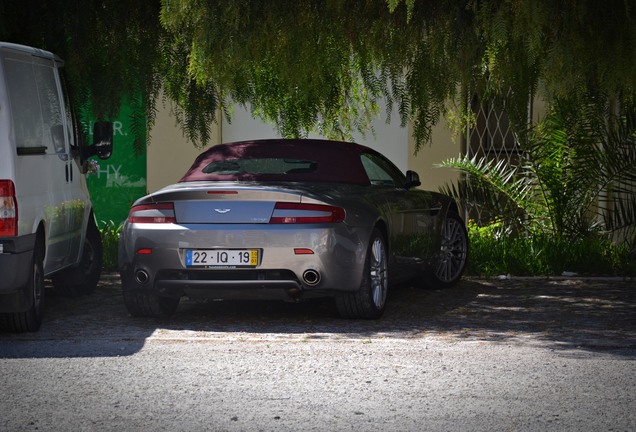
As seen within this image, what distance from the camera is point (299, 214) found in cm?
→ 906

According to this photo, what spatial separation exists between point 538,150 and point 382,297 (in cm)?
571

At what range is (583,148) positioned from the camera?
1424cm

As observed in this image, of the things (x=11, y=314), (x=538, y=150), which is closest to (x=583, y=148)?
(x=538, y=150)

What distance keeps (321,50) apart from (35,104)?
2551 mm

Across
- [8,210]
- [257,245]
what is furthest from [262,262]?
[8,210]

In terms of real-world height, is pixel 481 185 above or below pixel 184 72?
below

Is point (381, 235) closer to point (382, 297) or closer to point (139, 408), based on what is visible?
point (382, 297)

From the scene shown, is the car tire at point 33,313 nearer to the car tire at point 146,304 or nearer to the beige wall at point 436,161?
the car tire at point 146,304

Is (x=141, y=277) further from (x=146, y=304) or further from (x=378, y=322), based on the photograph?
(x=378, y=322)

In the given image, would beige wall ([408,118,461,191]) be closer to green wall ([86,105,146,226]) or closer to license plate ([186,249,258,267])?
green wall ([86,105,146,226])

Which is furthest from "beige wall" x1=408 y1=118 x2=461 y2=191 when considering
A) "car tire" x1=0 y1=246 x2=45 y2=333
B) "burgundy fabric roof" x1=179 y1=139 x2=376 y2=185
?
"car tire" x1=0 y1=246 x2=45 y2=333

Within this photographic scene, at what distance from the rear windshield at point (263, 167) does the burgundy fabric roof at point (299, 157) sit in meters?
0.04

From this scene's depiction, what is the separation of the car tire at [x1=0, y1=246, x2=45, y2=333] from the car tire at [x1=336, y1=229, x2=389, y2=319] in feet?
7.07

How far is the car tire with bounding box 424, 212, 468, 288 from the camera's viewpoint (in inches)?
458
